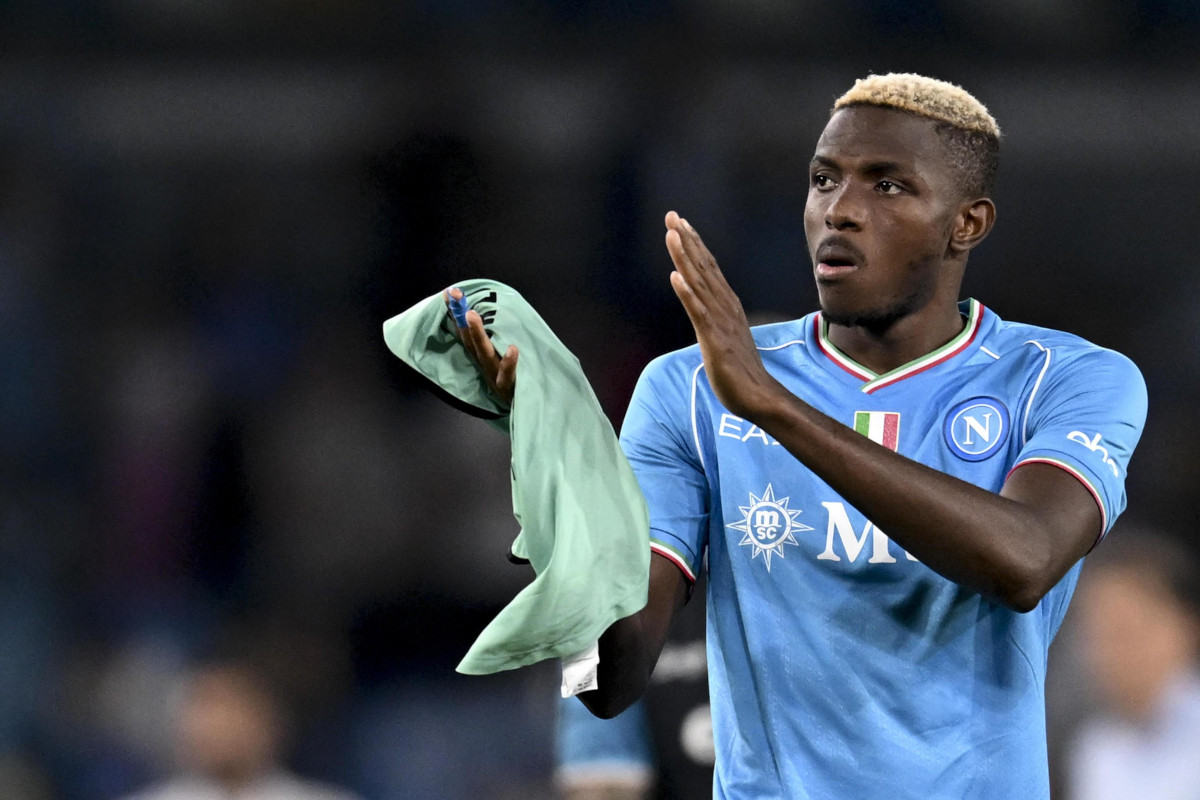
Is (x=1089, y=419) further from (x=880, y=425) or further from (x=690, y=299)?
(x=690, y=299)

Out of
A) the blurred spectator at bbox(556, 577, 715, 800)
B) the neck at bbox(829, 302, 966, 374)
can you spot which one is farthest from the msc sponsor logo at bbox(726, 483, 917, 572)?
the blurred spectator at bbox(556, 577, 715, 800)

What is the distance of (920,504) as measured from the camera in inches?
50.6

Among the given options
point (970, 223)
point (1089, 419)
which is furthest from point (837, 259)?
point (1089, 419)

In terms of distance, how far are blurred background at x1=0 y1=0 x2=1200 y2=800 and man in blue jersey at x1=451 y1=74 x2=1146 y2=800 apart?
1.81 meters

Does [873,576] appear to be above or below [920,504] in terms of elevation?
below

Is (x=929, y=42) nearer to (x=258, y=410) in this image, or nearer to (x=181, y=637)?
(x=258, y=410)

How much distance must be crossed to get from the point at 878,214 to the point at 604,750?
189 cm

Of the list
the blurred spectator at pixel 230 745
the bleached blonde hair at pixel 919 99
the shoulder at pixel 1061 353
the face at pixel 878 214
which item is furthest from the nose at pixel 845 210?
the blurred spectator at pixel 230 745

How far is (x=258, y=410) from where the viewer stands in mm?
3711

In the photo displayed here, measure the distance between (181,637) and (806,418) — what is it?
264 cm

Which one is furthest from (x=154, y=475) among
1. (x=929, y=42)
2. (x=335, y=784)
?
(x=929, y=42)

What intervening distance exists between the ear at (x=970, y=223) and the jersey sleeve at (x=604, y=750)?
167 cm

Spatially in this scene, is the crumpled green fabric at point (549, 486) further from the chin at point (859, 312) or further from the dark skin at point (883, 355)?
the chin at point (859, 312)

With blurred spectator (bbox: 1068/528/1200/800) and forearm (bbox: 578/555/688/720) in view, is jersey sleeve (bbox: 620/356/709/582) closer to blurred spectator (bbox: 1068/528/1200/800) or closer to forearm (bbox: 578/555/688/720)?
forearm (bbox: 578/555/688/720)
